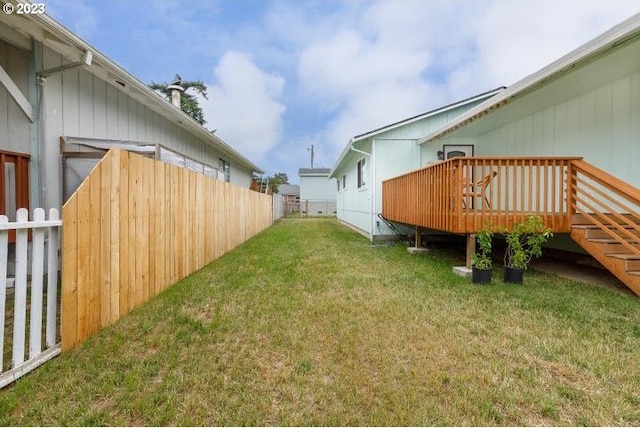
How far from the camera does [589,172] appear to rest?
4.95 meters

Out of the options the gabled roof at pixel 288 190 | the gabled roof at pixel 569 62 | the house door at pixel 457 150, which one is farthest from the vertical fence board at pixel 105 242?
the gabled roof at pixel 288 190

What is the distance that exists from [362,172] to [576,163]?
7430 mm

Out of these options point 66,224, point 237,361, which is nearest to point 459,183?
point 237,361

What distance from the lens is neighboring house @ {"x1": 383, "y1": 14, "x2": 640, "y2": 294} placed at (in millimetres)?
4469

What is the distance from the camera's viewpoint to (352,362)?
2578mm

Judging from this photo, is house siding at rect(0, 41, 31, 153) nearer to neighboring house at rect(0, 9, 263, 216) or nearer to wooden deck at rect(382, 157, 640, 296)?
neighboring house at rect(0, 9, 263, 216)

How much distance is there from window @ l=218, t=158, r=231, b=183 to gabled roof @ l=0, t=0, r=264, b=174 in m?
5.30

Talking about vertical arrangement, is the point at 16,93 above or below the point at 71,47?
below

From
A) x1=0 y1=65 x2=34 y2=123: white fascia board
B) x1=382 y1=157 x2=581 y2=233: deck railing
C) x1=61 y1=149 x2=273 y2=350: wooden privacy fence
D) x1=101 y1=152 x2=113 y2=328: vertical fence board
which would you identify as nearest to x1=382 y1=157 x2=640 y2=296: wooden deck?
x1=382 y1=157 x2=581 y2=233: deck railing

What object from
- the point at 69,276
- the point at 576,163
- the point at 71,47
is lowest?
the point at 69,276

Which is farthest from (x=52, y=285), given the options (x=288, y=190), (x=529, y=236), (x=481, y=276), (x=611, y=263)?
(x=288, y=190)

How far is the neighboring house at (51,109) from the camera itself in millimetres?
4422

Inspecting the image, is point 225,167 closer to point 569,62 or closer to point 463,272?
point 463,272

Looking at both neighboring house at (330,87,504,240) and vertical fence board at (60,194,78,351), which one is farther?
neighboring house at (330,87,504,240)
